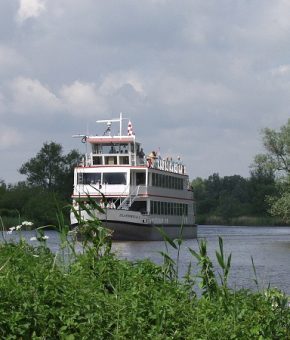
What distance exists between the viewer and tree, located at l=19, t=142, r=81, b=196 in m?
111

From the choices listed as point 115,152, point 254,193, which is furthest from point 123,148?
point 254,193

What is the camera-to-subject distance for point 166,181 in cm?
4753

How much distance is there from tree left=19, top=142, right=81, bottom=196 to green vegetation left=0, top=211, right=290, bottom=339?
102746 millimetres

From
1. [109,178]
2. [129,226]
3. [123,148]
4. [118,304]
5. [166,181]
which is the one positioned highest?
[123,148]

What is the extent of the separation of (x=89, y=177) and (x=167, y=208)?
6509mm

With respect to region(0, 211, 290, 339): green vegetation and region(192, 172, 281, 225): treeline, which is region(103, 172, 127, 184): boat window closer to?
region(0, 211, 290, 339): green vegetation

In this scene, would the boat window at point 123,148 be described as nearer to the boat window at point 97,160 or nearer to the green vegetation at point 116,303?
the boat window at point 97,160

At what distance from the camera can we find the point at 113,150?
44875 mm

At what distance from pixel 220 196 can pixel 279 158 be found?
101358 millimetres

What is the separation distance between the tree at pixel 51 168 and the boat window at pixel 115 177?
68052 millimetres

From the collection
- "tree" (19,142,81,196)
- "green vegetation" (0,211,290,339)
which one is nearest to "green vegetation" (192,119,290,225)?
"tree" (19,142,81,196)

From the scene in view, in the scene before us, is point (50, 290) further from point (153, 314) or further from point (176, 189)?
point (176, 189)

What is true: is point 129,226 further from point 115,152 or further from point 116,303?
point 116,303

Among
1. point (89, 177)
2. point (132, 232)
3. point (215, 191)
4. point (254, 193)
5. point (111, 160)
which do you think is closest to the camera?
point (132, 232)
